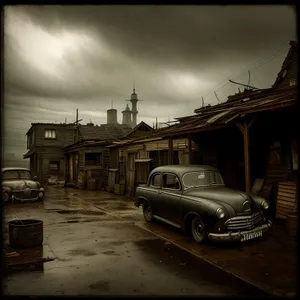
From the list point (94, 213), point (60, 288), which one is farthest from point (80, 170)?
point (60, 288)

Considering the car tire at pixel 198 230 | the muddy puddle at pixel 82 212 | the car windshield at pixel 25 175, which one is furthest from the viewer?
the car windshield at pixel 25 175

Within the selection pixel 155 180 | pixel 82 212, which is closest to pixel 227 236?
pixel 155 180

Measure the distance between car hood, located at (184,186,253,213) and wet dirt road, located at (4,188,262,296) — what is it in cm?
145

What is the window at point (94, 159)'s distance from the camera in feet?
86.4

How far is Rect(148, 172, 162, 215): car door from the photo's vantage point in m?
8.91

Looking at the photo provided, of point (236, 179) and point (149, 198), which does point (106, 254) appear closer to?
point (149, 198)

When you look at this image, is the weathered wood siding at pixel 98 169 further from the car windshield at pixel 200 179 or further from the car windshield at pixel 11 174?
the car windshield at pixel 200 179

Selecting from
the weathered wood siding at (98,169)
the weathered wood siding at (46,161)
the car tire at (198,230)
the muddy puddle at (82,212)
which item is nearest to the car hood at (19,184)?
the muddy puddle at (82,212)

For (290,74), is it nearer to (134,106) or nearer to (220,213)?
(220,213)

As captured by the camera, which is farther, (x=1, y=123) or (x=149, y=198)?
(x=149, y=198)

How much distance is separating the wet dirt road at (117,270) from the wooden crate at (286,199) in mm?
4241

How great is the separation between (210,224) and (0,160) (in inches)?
204

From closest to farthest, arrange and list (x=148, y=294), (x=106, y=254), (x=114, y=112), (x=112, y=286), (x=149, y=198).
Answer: (x=148, y=294) → (x=112, y=286) → (x=106, y=254) → (x=149, y=198) → (x=114, y=112)

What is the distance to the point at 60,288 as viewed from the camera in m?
4.45
